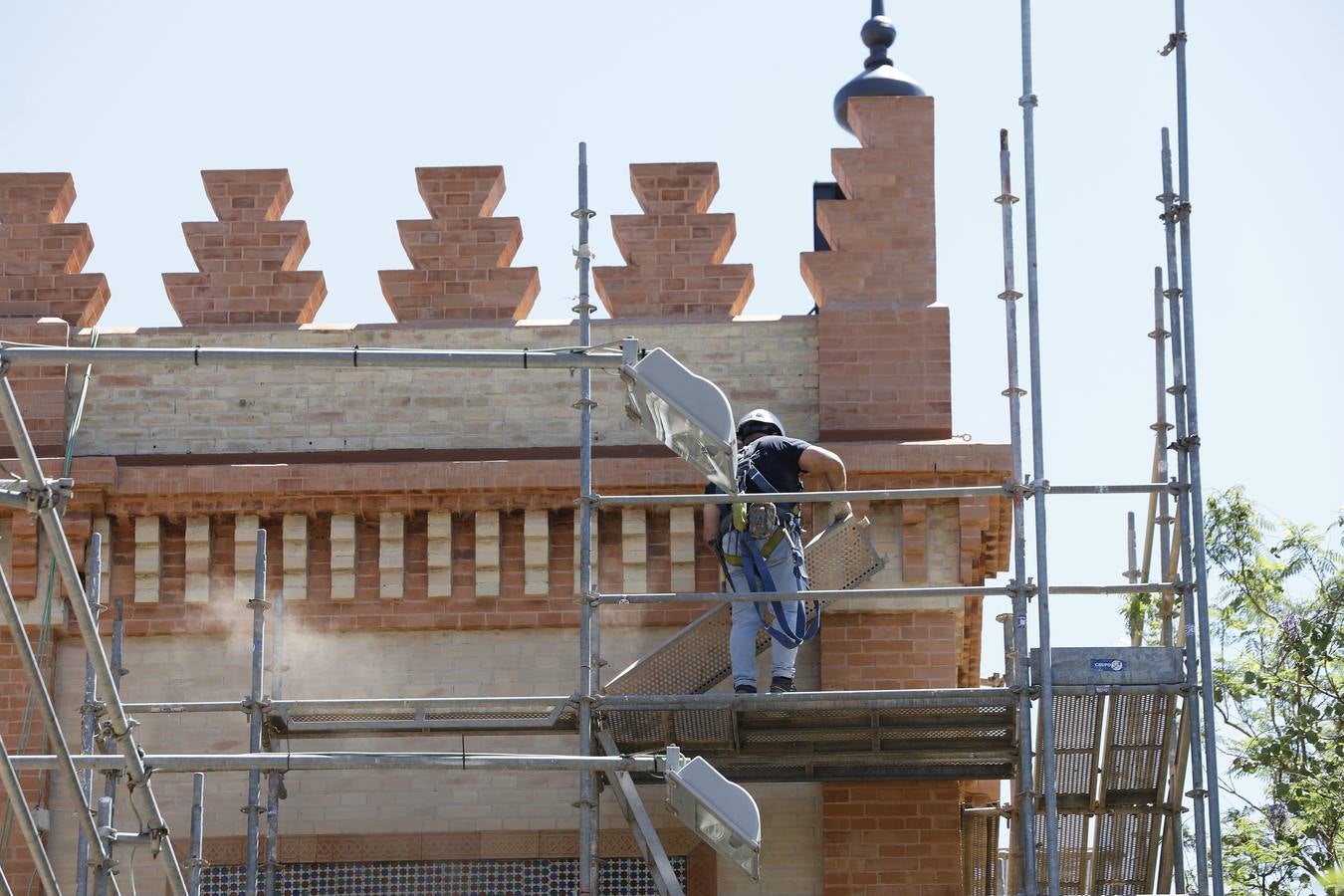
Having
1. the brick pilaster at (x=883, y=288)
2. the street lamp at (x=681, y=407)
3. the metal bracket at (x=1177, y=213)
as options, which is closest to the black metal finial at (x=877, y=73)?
the brick pilaster at (x=883, y=288)

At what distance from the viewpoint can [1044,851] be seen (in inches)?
546

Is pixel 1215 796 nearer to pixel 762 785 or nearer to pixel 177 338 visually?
pixel 762 785

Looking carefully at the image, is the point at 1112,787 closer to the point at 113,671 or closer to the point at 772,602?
the point at 772,602

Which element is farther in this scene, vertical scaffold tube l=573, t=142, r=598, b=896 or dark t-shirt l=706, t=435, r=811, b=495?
dark t-shirt l=706, t=435, r=811, b=495

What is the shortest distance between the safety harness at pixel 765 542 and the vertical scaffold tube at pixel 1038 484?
147 centimetres

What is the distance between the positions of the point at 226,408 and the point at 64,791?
2.63 meters

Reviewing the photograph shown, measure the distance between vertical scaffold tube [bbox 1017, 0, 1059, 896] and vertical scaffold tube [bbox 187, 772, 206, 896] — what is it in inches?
182

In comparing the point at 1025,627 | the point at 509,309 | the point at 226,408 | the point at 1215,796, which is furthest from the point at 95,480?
the point at 1215,796

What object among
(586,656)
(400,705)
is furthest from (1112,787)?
(400,705)

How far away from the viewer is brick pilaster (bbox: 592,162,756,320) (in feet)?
52.5

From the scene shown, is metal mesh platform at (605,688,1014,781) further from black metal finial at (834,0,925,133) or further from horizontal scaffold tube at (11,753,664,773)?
black metal finial at (834,0,925,133)

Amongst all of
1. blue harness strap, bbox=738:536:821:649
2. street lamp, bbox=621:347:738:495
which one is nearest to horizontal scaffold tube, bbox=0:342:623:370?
street lamp, bbox=621:347:738:495

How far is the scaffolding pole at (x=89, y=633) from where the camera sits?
1014cm

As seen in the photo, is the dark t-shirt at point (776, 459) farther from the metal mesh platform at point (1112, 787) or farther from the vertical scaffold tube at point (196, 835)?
the vertical scaffold tube at point (196, 835)
